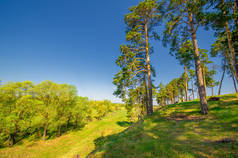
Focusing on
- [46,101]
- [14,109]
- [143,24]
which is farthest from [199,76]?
[14,109]

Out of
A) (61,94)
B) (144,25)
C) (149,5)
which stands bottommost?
(61,94)

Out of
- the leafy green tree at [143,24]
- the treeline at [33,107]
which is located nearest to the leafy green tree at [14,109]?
the treeline at [33,107]

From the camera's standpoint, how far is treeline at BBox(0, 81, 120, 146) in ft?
68.2

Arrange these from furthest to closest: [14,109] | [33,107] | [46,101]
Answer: [46,101], [33,107], [14,109]

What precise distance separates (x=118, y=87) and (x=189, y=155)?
363 inches

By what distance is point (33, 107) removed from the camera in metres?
23.9

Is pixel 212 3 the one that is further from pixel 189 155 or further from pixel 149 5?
pixel 189 155

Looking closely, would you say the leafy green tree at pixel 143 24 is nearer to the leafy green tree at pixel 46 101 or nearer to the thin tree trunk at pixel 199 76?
the thin tree trunk at pixel 199 76

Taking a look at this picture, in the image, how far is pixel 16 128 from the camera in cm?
2198

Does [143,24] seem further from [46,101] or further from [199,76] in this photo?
[46,101]

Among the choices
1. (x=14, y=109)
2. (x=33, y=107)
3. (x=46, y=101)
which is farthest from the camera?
(x=46, y=101)

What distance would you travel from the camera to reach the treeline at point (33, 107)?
2080cm

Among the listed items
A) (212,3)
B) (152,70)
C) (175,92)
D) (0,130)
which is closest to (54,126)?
(0,130)

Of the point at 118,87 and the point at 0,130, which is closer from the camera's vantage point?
the point at 118,87
